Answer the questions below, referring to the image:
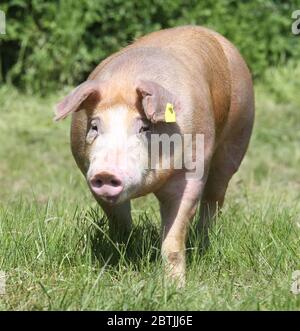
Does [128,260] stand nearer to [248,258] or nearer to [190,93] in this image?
[248,258]

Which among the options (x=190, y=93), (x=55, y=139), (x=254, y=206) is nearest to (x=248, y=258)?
(x=190, y=93)

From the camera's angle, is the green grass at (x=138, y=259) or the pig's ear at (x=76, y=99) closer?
the green grass at (x=138, y=259)

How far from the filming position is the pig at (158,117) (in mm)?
4031

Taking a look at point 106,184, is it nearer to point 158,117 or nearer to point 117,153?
point 117,153

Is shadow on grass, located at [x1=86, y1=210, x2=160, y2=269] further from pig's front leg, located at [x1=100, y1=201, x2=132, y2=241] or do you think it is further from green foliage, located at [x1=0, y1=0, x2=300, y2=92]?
green foliage, located at [x1=0, y1=0, x2=300, y2=92]

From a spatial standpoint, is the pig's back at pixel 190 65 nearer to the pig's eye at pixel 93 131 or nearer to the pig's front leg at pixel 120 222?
the pig's eye at pixel 93 131

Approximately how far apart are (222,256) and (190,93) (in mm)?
828

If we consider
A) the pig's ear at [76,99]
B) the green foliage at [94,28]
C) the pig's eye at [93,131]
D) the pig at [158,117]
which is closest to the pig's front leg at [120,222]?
the pig at [158,117]

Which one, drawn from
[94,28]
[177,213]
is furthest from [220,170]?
[94,28]

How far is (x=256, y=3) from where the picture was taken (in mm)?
9828

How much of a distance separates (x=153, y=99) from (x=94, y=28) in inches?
230

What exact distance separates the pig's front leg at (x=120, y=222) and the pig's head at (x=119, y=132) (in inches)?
19.1

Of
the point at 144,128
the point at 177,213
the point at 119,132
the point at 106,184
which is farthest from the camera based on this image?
the point at 177,213

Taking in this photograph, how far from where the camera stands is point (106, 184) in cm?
389
